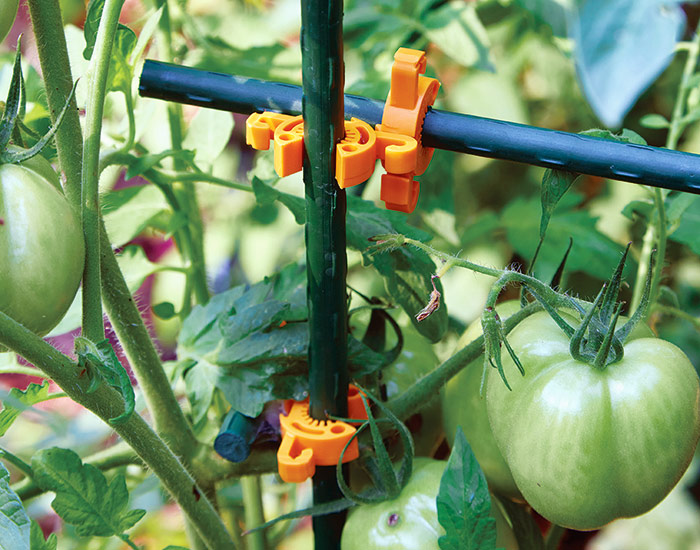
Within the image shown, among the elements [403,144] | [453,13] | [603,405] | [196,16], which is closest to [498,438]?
[603,405]

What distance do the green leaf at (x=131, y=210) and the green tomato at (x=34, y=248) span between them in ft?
0.81

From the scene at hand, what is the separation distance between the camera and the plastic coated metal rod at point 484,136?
0.41 metres

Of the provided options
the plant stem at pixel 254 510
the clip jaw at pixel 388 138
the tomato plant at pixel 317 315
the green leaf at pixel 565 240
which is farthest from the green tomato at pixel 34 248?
the green leaf at pixel 565 240

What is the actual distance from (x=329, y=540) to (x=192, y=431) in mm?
134

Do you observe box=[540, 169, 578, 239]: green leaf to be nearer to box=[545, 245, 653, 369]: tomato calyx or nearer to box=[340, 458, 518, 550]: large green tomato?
box=[545, 245, 653, 369]: tomato calyx

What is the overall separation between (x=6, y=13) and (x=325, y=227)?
204 millimetres

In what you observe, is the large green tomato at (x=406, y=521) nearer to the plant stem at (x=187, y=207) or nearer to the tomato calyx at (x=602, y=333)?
the tomato calyx at (x=602, y=333)

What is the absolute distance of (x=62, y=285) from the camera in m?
0.39

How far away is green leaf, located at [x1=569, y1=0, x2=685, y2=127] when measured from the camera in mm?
452

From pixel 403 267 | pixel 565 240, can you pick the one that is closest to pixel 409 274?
pixel 403 267

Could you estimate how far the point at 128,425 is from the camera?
452mm

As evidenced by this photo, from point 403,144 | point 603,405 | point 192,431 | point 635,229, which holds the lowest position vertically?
point 635,229

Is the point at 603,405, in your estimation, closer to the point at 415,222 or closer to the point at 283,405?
the point at 283,405

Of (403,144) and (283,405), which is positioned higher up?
(403,144)
